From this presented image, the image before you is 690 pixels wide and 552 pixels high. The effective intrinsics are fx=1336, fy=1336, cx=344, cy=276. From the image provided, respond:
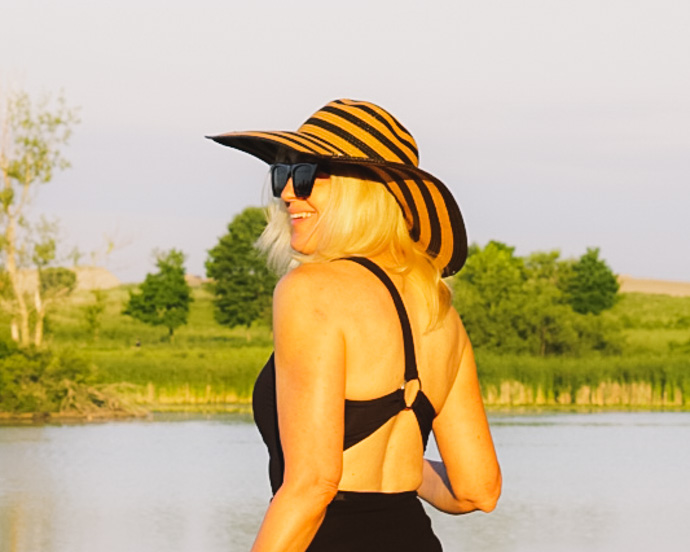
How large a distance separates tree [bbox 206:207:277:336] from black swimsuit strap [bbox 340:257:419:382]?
6121 cm

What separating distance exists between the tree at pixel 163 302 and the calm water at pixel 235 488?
36204 mm

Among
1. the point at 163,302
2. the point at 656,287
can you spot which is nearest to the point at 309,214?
the point at 163,302

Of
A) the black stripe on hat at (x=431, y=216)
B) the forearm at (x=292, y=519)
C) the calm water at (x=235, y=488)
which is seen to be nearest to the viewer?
the forearm at (x=292, y=519)

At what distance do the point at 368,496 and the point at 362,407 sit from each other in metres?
0.16

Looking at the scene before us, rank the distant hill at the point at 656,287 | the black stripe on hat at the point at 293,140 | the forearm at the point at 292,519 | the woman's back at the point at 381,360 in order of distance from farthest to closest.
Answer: the distant hill at the point at 656,287 → the black stripe on hat at the point at 293,140 → the woman's back at the point at 381,360 → the forearm at the point at 292,519

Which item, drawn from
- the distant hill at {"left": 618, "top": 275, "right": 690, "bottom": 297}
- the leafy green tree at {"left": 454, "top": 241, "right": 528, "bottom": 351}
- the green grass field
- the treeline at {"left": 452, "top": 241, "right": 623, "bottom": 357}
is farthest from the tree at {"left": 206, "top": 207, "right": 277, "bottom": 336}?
the green grass field

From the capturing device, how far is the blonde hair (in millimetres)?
2166

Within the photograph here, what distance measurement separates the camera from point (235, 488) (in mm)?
16594

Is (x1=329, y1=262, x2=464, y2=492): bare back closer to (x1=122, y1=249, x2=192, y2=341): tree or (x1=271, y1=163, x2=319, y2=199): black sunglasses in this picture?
(x1=271, y1=163, x2=319, y2=199): black sunglasses

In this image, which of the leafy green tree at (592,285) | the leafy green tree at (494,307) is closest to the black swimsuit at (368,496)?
the leafy green tree at (494,307)

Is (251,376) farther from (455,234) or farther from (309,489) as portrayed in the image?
(309,489)

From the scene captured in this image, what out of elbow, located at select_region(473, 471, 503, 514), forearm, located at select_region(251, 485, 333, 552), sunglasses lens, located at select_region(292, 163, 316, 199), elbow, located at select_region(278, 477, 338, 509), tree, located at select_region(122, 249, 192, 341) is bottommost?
tree, located at select_region(122, 249, 192, 341)

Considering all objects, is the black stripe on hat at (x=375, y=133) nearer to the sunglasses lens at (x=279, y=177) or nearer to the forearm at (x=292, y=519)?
the sunglasses lens at (x=279, y=177)

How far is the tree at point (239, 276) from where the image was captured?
6488 cm
